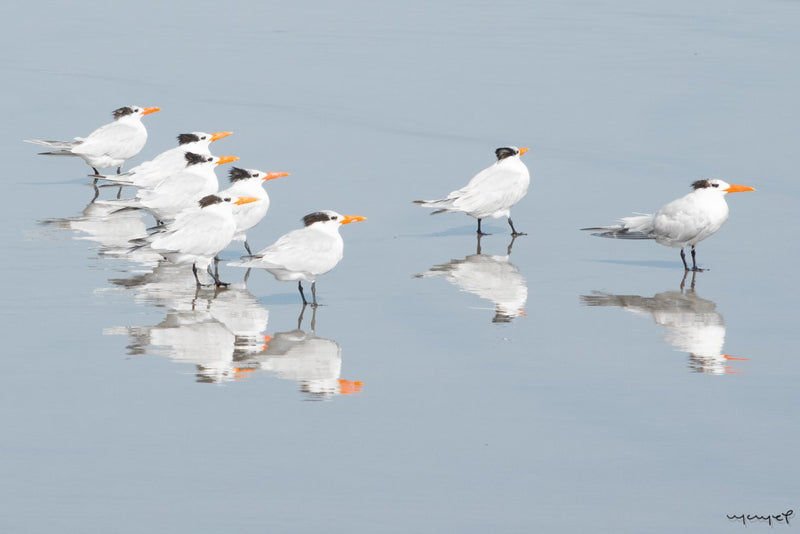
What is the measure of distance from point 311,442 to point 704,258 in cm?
601

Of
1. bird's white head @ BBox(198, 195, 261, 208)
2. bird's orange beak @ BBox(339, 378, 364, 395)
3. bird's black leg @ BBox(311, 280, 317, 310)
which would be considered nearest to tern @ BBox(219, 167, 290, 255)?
bird's white head @ BBox(198, 195, 261, 208)

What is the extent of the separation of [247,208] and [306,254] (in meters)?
1.80

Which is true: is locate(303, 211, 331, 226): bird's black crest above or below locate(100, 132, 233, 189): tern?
below

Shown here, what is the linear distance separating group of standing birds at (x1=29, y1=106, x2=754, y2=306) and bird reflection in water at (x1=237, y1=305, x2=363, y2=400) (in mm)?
882

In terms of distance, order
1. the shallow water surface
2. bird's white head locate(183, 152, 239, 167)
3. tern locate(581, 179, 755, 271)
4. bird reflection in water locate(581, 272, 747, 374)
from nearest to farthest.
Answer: the shallow water surface, bird reflection in water locate(581, 272, 747, 374), tern locate(581, 179, 755, 271), bird's white head locate(183, 152, 239, 167)

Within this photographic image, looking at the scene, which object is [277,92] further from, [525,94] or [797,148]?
[797,148]

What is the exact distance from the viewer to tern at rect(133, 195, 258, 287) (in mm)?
10719

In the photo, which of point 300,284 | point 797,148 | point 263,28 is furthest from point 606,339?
point 263,28

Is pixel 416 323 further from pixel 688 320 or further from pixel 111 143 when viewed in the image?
pixel 111 143

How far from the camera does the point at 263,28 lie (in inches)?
1006

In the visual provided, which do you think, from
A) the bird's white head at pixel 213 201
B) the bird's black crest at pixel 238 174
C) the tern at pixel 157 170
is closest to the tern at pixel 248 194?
the bird's black crest at pixel 238 174

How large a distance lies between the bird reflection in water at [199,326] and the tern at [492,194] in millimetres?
2787

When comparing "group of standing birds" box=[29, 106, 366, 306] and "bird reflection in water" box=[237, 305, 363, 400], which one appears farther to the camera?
"group of standing birds" box=[29, 106, 366, 306]

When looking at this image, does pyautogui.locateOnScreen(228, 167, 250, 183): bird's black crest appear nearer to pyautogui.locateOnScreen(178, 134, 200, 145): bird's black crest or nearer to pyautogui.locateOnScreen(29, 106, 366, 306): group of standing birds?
pyautogui.locateOnScreen(29, 106, 366, 306): group of standing birds
